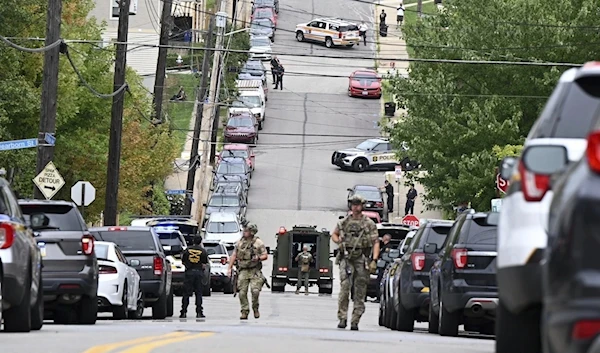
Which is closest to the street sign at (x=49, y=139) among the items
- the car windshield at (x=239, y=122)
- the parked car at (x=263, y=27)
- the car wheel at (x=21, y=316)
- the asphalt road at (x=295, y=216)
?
the asphalt road at (x=295, y=216)

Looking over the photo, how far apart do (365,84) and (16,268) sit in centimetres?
7474

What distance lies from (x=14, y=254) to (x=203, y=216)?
54.9 meters

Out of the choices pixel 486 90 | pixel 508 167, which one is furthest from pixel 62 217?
pixel 486 90

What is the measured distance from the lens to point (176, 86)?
87.8 m

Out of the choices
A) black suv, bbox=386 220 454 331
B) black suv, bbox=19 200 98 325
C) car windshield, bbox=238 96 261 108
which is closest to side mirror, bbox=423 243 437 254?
black suv, bbox=386 220 454 331

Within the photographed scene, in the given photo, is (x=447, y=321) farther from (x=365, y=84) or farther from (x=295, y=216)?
(x=365, y=84)

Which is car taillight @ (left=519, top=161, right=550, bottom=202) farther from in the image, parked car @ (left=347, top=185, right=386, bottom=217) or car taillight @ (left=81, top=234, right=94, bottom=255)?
parked car @ (left=347, top=185, right=386, bottom=217)

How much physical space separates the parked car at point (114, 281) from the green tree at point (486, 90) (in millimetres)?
21111

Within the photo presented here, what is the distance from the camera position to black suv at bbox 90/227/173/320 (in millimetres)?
27828

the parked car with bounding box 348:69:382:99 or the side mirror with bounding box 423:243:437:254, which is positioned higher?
the parked car with bounding box 348:69:382:99

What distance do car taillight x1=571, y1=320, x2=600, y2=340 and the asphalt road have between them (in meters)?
8.13

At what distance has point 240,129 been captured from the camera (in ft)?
264

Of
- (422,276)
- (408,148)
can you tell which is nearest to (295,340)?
(422,276)

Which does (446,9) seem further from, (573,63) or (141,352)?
(141,352)
